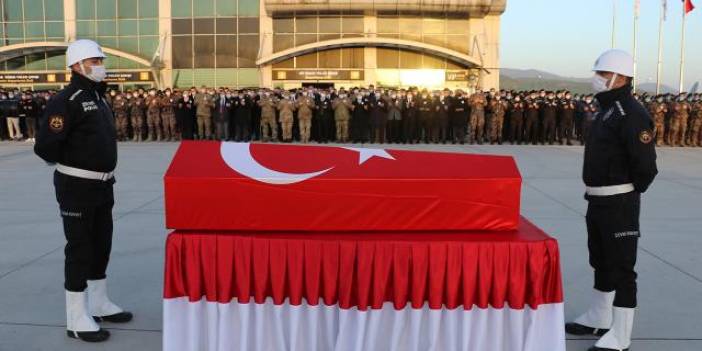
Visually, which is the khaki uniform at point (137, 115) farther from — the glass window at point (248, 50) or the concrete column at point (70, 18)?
the concrete column at point (70, 18)

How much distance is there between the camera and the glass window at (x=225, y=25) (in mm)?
34156

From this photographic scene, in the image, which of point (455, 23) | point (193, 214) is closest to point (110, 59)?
point (455, 23)

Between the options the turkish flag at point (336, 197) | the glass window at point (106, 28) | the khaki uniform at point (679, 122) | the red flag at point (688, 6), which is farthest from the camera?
the glass window at point (106, 28)

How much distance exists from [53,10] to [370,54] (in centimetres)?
1940

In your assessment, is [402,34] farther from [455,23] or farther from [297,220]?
[297,220]

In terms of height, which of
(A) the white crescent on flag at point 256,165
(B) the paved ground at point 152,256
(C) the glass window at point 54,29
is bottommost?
(B) the paved ground at point 152,256

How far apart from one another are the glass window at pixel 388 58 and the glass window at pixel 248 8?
7446 mm

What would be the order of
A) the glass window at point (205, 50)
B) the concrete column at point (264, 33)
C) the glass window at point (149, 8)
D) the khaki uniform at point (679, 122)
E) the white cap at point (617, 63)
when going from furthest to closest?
the glass window at point (149, 8) → the glass window at point (205, 50) → the concrete column at point (264, 33) → the khaki uniform at point (679, 122) → the white cap at point (617, 63)

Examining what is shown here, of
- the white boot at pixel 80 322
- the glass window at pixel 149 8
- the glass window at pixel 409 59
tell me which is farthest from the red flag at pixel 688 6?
the white boot at pixel 80 322

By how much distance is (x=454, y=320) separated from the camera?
335cm

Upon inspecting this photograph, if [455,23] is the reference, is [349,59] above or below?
below

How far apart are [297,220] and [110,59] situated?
35.8 meters

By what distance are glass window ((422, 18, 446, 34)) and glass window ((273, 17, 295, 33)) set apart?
24.8 ft

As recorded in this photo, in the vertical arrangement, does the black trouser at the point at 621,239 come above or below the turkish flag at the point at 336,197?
below
